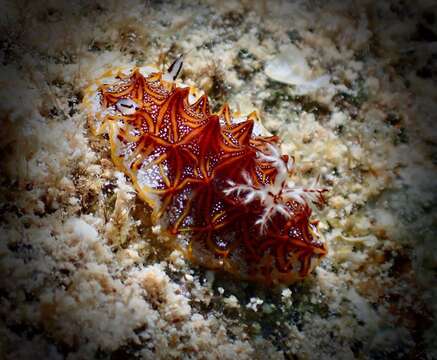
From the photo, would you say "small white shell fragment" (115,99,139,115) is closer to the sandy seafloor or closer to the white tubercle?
the sandy seafloor

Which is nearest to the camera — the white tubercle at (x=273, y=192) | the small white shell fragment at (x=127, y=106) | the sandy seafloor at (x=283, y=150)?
the sandy seafloor at (x=283, y=150)

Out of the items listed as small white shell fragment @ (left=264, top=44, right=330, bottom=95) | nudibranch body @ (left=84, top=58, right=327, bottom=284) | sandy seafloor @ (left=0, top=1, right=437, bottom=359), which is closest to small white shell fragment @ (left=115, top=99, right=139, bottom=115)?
nudibranch body @ (left=84, top=58, right=327, bottom=284)

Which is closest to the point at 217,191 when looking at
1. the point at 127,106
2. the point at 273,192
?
the point at 273,192

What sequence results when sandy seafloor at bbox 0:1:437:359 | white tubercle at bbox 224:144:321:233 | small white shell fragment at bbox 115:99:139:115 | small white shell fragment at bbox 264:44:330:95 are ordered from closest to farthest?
1. sandy seafloor at bbox 0:1:437:359
2. white tubercle at bbox 224:144:321:233
3. small white shell fragment at bbox 115:99:139:115
4. small white shell fragment at bbox 264:44:330:95

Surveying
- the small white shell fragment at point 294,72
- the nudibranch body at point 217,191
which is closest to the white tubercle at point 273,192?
the nudibranch body at point 217,191

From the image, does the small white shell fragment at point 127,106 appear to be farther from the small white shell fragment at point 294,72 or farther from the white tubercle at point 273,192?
the small white shell fragment at point 294,72

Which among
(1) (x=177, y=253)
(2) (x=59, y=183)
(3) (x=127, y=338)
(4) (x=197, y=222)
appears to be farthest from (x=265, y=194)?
(2) (x=59, y=183)
